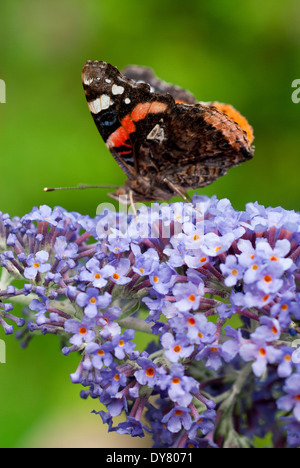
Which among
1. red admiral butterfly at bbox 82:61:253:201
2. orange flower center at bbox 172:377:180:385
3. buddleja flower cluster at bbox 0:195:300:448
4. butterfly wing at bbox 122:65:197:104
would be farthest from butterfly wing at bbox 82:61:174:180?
orange flower center at bbox 172:377:180:385

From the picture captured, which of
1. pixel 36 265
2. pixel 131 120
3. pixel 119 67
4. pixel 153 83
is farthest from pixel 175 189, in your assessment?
pixel 119 67

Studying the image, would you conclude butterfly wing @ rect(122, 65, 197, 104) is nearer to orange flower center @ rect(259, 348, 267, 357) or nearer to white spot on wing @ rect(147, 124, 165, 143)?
white spot on wing @ rect(147, 124, 165, 143)

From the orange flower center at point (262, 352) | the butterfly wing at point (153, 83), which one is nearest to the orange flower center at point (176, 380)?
the orange flower center at point (262, 352)

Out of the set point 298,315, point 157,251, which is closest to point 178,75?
point 157,251

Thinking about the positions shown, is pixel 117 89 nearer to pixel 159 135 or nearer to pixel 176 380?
pixel 159 135

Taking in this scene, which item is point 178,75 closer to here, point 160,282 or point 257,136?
point 257,136
